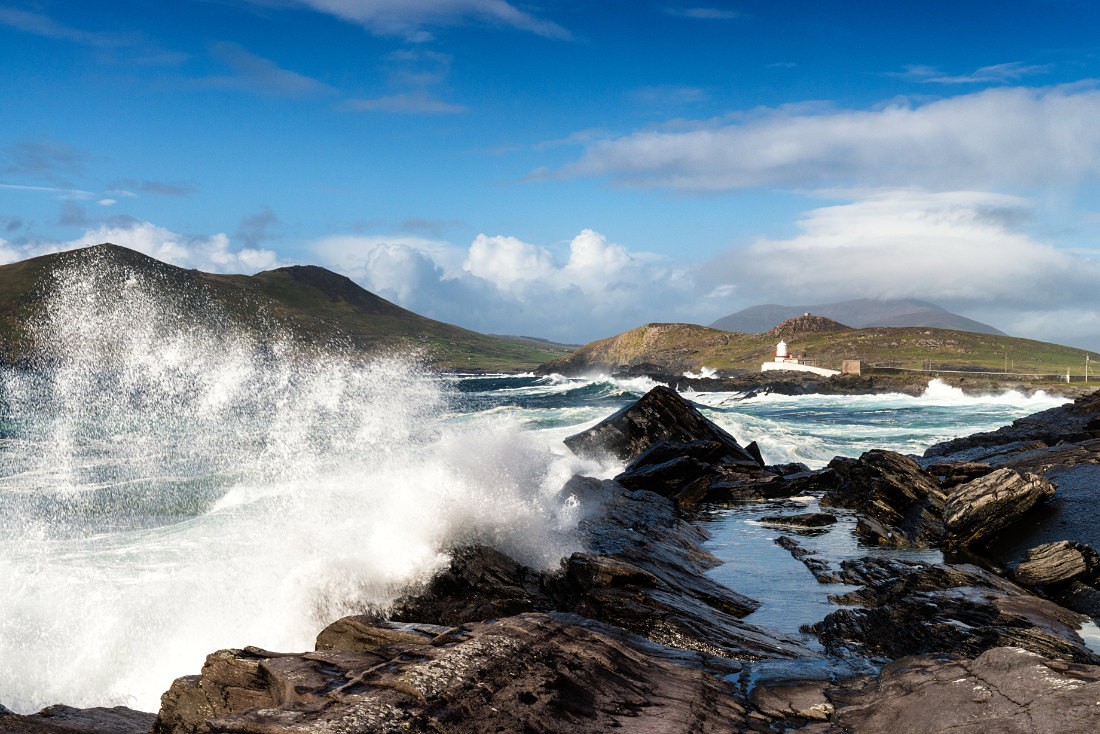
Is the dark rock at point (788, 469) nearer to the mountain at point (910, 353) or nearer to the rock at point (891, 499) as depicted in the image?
the rock at point (891, 499)

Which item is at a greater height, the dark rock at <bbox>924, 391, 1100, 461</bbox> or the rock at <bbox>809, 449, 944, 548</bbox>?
the dark rock at <bbox>924, 391, 1100, 461</bbox>

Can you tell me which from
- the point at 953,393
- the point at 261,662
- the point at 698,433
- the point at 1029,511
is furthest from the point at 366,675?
the point at 953,393

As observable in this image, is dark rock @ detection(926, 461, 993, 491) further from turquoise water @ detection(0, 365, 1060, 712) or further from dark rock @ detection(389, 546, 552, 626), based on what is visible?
dark rock @ detection(389, 546, 552, 626)

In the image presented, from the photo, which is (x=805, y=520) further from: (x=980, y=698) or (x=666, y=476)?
(x=980, y=698)

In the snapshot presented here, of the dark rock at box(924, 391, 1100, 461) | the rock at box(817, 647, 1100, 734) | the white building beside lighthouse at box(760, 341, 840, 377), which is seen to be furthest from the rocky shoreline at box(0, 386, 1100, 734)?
the white building beside lighthouse at box(760, 341, 840, 377)

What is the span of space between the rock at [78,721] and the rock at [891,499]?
1416cm

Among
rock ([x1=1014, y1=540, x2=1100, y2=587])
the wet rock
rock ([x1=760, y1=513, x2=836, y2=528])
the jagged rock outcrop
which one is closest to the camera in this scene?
the wet rock

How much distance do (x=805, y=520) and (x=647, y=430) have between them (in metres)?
11.3

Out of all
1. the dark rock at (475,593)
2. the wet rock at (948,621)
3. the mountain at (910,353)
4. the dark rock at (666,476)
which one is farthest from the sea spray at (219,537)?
Answer: the mountain at (910,353)

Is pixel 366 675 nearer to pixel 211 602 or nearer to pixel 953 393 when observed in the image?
pixel 211 602

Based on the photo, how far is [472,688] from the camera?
5859 mm

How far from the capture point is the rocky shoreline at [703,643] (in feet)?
18.5

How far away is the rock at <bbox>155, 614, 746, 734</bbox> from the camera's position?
18.0ft

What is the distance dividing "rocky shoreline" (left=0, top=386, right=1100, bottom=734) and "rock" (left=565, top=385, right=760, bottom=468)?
30.4ft
